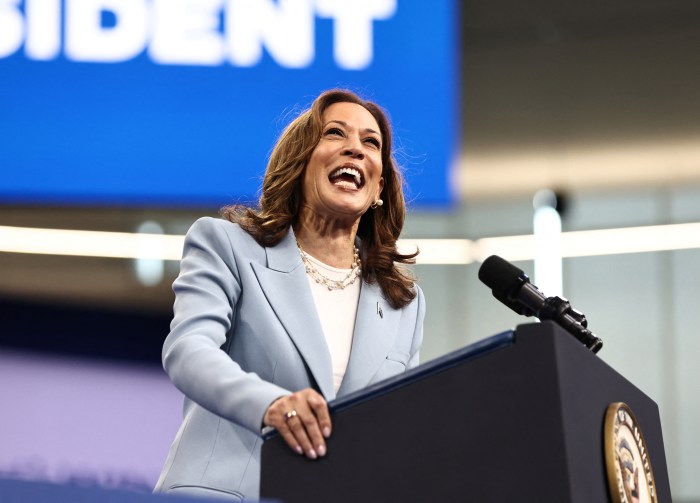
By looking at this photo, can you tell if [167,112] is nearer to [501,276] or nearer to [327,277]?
[327,277]

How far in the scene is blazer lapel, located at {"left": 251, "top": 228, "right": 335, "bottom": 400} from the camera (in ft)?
5.60

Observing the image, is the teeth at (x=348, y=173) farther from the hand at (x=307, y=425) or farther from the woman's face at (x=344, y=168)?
the hand at (x=307, y=425)

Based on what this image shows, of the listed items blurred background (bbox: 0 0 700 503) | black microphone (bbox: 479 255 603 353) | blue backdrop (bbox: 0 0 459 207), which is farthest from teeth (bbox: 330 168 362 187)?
blue backdrop (bbox: 0 0 459 207)

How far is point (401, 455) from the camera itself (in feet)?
4.23

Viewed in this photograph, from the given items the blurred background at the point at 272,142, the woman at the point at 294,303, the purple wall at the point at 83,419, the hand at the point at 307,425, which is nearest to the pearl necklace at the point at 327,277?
the woman at the point at 294,303

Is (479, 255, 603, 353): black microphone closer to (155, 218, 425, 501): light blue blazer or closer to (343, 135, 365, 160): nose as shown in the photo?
(155, 218, 425, 501): light blue blazer

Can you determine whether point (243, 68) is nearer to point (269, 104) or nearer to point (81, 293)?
point (269, 104)

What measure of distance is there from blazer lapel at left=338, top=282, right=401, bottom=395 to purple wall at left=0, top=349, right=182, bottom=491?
8.04 ft

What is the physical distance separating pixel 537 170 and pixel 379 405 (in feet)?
14.1

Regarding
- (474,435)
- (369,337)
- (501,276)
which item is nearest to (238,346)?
(369,337)

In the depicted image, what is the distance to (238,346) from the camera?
5.74 feet

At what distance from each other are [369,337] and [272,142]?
2632 millimetres

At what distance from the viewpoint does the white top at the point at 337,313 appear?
181 cm

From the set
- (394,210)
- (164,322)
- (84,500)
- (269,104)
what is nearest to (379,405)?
(84,500)
